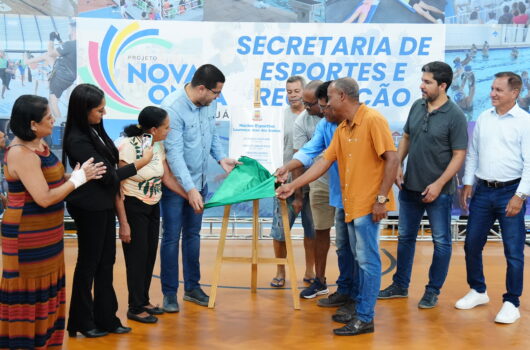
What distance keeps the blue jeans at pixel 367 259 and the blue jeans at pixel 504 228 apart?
0.97m

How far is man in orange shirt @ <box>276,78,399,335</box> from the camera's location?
432 centimetres

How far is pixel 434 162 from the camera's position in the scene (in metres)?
5.07

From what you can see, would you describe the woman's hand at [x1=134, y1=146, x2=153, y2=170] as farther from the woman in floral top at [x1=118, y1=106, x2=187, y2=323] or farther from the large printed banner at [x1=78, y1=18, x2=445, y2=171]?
the large printed banner at [x1=78, y1=18, x2=445, y2=171]

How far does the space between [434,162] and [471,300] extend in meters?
1.04

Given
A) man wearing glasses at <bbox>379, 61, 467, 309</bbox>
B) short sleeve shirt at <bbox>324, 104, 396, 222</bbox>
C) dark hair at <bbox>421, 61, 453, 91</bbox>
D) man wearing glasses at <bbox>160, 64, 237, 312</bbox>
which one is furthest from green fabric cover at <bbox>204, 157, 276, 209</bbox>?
dark hair at <bbox>421, 61, 453, 91</bbox>

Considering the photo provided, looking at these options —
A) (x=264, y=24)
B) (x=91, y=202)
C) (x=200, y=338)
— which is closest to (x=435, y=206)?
(x=200, y=338)

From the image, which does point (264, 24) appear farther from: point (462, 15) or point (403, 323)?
point (403, 323)

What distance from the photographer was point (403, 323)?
4.80m

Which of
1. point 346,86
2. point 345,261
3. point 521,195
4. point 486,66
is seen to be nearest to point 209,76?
point 346,86

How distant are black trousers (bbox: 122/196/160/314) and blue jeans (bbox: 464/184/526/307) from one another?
2.24m

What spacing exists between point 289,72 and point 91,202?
11.9ft

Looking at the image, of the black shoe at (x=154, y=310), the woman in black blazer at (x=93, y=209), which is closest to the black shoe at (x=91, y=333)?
the woman in black blazer at (x=93, y=209)

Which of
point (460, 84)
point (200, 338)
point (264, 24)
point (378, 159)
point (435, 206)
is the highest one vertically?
point (264, 24)

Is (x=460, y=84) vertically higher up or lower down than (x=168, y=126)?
higher up
